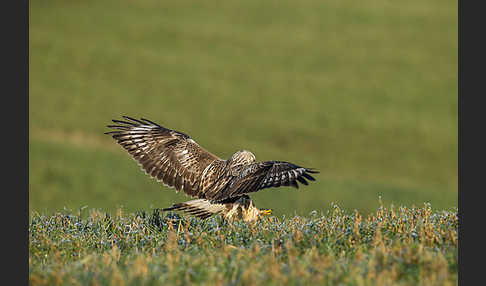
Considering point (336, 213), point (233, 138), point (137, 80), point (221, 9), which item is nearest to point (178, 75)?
point (137, 80)

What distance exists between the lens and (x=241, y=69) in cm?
5178

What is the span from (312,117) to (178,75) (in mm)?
11897

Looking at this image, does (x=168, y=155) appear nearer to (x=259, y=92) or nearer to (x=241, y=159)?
(x=241, y=159)

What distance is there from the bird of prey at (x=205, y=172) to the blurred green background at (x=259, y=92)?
44.1 ft

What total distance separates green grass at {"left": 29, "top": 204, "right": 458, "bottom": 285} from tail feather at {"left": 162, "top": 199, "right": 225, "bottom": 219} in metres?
0.16

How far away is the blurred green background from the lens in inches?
1257

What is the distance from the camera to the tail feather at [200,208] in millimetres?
10552

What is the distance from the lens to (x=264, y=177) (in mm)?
10547

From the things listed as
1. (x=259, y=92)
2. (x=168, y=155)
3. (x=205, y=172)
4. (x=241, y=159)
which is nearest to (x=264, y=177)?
(x=241, y=159)

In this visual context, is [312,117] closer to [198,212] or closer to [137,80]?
[137,80]

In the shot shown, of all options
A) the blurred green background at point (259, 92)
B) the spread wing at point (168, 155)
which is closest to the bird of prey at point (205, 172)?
the spread wing at point (168, 155)

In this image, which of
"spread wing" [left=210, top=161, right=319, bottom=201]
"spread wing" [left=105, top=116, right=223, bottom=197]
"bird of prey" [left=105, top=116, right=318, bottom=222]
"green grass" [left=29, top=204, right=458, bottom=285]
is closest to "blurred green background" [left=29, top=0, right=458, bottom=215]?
"spread wing" [left=105, top=116, right=223, bottom=197]

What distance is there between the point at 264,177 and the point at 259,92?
125 ft

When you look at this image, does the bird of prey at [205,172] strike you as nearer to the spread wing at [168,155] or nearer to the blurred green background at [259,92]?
the spread wing at [168,155]
